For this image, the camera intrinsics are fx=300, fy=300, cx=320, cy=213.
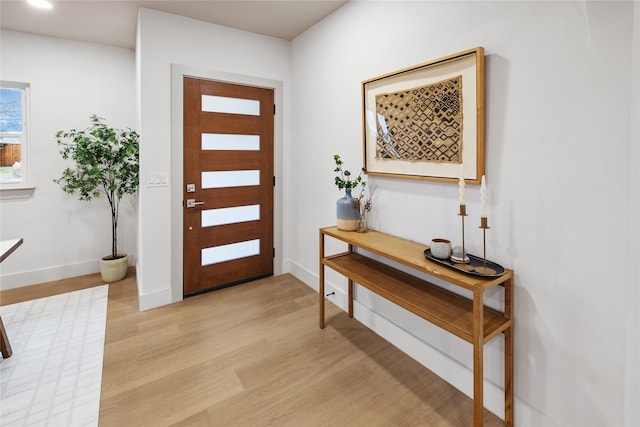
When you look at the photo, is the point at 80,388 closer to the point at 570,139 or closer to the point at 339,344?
the point at 339,344

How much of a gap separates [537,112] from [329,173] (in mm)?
1759

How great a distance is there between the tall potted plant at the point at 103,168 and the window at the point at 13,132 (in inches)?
12.8

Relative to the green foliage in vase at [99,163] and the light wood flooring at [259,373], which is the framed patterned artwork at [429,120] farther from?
the green foliage in vase at [99,163]

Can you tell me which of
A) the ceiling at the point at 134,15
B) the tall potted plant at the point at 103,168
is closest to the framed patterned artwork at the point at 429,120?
the ceiling at the point at 134,15

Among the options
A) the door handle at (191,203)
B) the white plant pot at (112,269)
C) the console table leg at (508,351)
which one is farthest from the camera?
the white plant pot at (112,269)

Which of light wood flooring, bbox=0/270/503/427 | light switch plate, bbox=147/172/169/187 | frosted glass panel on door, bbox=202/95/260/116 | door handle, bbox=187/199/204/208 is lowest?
light wood flooring, bbox=0/270/503/427

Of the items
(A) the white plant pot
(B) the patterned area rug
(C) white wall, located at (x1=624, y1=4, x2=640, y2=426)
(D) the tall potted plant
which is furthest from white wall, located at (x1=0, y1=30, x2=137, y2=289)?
(C) white wall, located at (x1=624, y1=4, x2=640, y2=426)

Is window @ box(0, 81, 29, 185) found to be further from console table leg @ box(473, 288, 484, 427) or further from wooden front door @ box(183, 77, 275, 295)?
console table leg @ box(473, 288, 484, 427)

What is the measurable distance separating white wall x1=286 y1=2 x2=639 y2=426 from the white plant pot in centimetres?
326

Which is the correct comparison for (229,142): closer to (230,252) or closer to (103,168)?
(230,252)

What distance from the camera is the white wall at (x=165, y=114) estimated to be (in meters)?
2.68

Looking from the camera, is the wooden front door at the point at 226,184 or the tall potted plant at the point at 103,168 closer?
the wooden front door at the point at 226,184

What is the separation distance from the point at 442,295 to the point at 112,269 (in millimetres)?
3484

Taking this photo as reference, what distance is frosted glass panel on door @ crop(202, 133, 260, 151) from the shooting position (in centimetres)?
304
